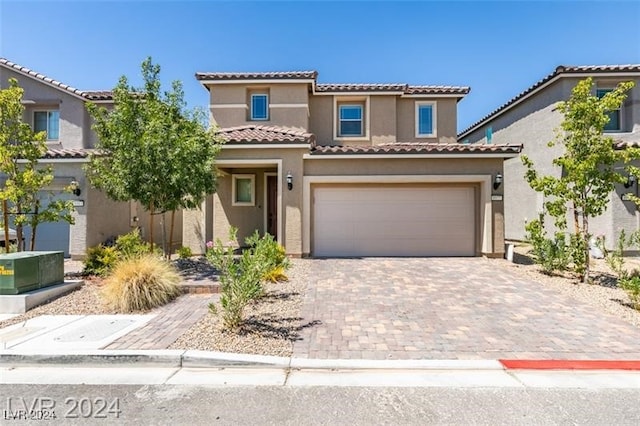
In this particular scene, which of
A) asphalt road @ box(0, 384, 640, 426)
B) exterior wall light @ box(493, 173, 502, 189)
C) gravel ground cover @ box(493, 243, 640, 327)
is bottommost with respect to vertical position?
asphalt road @ box(0, 384, 640, 426)

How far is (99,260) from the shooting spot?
9164mm

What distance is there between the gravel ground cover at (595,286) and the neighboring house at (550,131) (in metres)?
1.87

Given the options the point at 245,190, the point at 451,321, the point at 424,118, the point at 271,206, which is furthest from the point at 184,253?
the point at 424,118

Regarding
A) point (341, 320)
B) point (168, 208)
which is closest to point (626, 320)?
point (341, 320)

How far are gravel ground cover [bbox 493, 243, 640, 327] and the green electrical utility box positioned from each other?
12081mm

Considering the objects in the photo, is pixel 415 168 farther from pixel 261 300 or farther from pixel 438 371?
pixel 438 371

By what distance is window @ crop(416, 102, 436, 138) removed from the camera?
53.3 feet

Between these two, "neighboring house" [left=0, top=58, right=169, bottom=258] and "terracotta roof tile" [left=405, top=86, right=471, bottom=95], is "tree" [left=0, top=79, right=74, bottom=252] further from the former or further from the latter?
"terracotta roof tile" [left=405, top=86, right=471, bottom=95]

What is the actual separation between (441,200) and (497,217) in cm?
198

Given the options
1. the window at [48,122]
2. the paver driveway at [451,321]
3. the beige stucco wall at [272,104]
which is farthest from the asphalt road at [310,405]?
the window at [48,122]

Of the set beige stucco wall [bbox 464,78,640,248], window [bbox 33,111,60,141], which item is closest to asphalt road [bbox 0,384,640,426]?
beige stucco wall [bbox 464,78,640,248]

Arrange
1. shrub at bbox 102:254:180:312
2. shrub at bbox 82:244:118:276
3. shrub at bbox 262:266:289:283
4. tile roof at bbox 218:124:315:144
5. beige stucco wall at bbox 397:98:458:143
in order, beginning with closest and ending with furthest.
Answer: shrub at bbox 102:254:180:312 < shrub at bbox 262:266:289:283 < shrub at bbox 82:244:118:276 < tile roof at bbox 218:124:315:144 < beige stucco wall at bbox 397:98:458:143

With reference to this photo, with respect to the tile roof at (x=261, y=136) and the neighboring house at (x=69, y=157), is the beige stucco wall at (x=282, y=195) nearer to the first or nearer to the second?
the tile roof at (x=261, y=136)

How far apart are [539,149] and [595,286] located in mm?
8784
